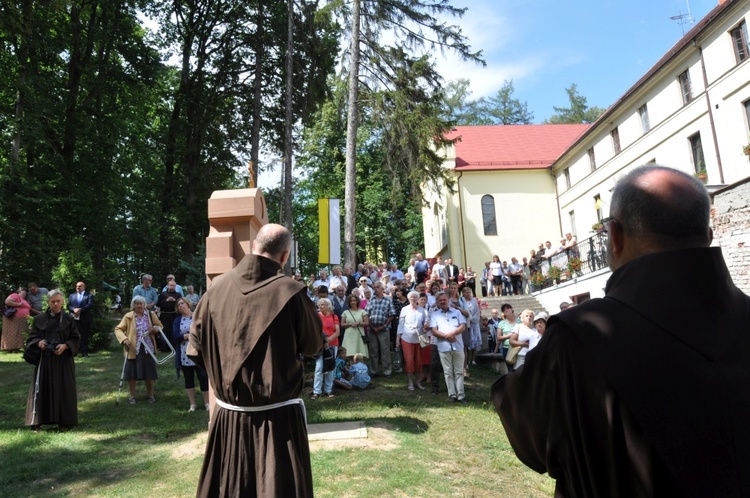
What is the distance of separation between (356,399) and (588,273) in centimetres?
1381

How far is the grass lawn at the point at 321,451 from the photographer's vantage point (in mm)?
5672

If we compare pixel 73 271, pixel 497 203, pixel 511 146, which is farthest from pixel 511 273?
pixel 73 271

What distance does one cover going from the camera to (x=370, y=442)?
699 cm

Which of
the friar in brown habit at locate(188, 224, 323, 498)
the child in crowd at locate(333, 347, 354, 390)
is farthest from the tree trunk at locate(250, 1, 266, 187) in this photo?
the friar in brown habit at locate(188, 224, 323, 498)

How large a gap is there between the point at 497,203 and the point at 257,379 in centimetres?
3011

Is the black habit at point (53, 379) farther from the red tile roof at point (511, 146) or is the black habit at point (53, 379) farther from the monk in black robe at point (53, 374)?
the red tile roof at point (511, 146)

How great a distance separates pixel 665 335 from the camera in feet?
4.46

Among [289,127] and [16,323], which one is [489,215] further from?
[16,323]

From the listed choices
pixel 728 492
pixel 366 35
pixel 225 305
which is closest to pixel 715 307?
pixel 728 492

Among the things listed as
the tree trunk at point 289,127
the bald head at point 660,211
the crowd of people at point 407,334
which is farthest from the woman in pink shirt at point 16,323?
the bald head at point 660,211

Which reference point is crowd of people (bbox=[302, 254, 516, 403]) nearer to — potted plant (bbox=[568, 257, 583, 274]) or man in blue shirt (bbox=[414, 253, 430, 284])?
man in blue shirt (bbox=[414, 253, 430, 284])

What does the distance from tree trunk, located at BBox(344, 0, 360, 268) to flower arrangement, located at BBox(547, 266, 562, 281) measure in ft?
28.9

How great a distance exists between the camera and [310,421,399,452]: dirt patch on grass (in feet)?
22.4

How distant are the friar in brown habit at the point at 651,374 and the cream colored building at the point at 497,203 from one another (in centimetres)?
2908
